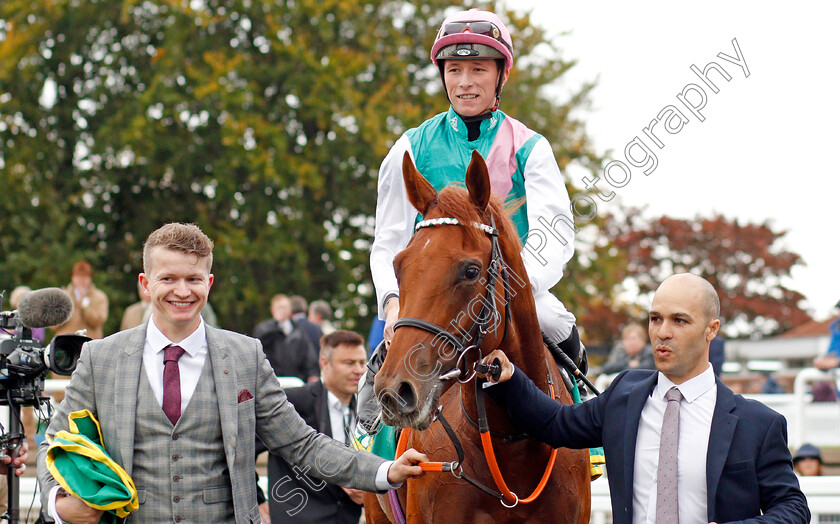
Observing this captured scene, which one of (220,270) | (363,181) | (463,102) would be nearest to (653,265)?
(363,181)

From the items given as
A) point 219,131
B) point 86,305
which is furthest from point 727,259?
point 86,305

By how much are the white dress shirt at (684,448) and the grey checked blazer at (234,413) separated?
0.88 metres

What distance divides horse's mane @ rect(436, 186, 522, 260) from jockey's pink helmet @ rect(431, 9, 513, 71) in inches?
32.0

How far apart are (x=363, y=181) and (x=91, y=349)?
44.5 feet

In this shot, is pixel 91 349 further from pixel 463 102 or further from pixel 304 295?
pixel 304 295

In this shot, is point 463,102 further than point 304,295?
No

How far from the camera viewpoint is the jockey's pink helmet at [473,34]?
371 cm

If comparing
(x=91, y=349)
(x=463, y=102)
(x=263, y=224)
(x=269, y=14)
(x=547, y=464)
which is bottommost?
→ (x=547, y=464)

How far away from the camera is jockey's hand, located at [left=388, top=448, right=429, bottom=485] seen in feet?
9.89

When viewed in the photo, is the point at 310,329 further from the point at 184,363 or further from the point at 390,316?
the point at 184,363

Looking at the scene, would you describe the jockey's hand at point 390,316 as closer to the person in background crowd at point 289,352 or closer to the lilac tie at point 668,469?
the lilac tie at point 668,469

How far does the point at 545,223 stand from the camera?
11.7ft

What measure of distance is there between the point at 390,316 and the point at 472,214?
51cm

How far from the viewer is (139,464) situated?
286 centimetres
